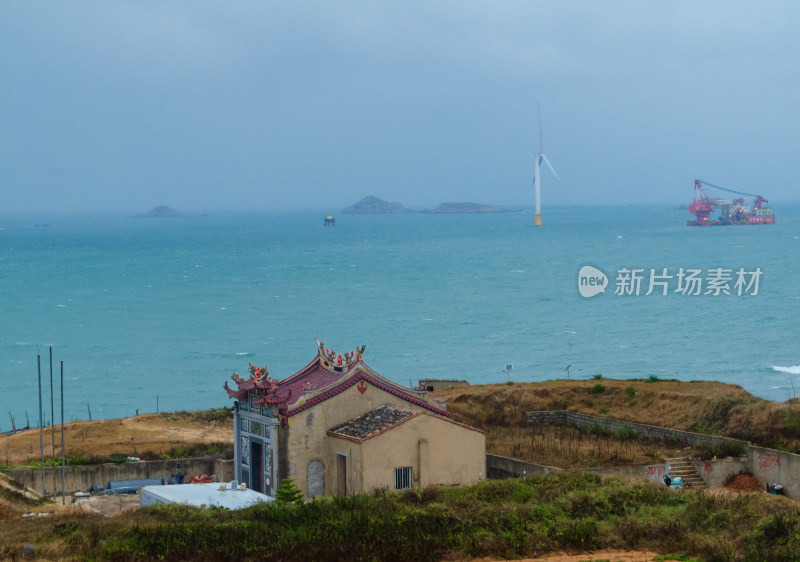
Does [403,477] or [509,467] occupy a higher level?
[403,477]

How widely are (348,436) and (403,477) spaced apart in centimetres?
190

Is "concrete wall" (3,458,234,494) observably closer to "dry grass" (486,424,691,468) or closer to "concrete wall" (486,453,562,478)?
"concrete wall" (486,453,562,478)

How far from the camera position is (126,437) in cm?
4478

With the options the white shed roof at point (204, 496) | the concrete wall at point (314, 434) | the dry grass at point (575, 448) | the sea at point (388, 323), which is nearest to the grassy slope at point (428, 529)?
the white shed roof at point (204, 496)

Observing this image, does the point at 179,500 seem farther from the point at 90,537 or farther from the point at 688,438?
the point at 688,438

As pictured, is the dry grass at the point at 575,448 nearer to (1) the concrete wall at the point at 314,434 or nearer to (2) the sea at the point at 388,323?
(1) the concrete wall at the point at 314,434

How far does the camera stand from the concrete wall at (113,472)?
1359 inches

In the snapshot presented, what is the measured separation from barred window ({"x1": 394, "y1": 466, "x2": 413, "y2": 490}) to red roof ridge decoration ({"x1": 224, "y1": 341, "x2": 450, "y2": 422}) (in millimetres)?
2885

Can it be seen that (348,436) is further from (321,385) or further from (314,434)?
(321,385)

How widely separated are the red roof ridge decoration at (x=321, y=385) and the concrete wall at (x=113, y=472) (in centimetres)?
458

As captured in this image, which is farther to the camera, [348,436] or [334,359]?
[334,359]

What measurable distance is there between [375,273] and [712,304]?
1988 inches

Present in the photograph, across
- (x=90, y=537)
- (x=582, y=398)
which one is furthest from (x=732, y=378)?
(x=90, y=537)

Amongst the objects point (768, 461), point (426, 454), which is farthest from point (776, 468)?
point (426, 454)
